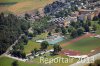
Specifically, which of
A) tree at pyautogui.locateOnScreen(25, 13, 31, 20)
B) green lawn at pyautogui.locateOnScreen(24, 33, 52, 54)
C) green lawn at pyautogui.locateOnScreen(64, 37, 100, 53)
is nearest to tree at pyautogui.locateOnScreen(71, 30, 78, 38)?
green lawn at pyautogui.locateOnScreen(64, 37, 100, 53)

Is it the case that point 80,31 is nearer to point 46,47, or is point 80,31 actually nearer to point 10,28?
point 46,47

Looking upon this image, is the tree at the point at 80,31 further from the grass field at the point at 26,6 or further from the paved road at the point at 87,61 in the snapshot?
the grass field at the point at 26,6

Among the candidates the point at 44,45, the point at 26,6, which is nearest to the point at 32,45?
the point at 44,45

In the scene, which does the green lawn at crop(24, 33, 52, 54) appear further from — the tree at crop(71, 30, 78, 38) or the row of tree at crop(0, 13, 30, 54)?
the tree at crop(71, 30, 78, 38)

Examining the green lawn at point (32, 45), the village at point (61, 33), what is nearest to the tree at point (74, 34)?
the village at point (61, 33)

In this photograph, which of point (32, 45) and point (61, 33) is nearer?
point (32, 45)

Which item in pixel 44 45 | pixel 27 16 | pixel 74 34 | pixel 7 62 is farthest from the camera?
pixel 27 16

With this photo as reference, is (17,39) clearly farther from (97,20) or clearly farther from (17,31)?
(97,20)

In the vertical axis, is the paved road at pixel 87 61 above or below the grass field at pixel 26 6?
below

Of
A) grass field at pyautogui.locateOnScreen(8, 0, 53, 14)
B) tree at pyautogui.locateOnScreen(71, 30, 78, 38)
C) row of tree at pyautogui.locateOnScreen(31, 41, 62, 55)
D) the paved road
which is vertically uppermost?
grass field at pyautogui.locateOnScreen(8, 0, 53, 14)
